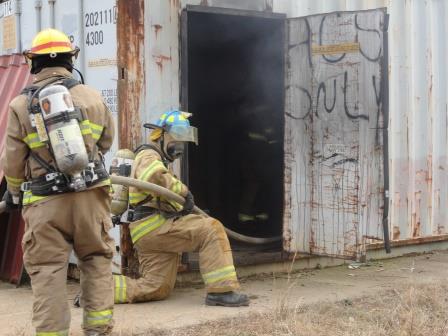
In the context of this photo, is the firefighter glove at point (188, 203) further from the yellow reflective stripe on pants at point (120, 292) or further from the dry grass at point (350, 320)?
the dry grass at point (350, 320)

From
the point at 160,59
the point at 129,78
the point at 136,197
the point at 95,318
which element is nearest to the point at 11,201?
the point at 95,318

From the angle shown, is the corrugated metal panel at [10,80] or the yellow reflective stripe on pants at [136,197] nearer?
the yellow reflective stripe on pants at [136,197]

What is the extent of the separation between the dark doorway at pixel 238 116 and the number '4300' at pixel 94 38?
1.00m

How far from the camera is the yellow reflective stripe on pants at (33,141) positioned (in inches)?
181

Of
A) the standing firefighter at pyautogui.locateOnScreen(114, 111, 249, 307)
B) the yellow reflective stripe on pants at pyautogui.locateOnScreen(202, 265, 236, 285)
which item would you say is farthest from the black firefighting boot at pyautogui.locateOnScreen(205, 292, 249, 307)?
the yellow reflective stripe on pants at pyautogui.locateOnScreen(202, 265, 236, 285)

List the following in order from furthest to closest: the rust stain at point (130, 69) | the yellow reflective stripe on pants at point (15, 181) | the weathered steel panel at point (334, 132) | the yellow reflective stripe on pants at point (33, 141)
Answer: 1. the weathered steel panel at point (334, 132)
2. the rust stain at point (130, 69)
3. the yellow reflective stripe on pants at point (15, 181)
4. the yellow reflective stripe on pants at point (33, 141)

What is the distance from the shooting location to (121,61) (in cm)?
636

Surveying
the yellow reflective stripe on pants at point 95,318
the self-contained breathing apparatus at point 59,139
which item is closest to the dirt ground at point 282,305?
the yellow reflective stripe on pants at point 95,318

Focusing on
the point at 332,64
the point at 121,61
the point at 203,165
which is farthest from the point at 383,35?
the point at 203,165

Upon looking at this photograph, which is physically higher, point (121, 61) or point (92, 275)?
point (121, 61)

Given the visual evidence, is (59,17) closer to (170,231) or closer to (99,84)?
(99,84)

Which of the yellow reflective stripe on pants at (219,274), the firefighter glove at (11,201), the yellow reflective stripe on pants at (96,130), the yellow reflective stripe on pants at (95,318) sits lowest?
the yellow reflective stripe on pants at (95,318)

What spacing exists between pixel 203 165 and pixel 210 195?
38 cm

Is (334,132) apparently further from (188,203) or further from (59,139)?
(59,139)
